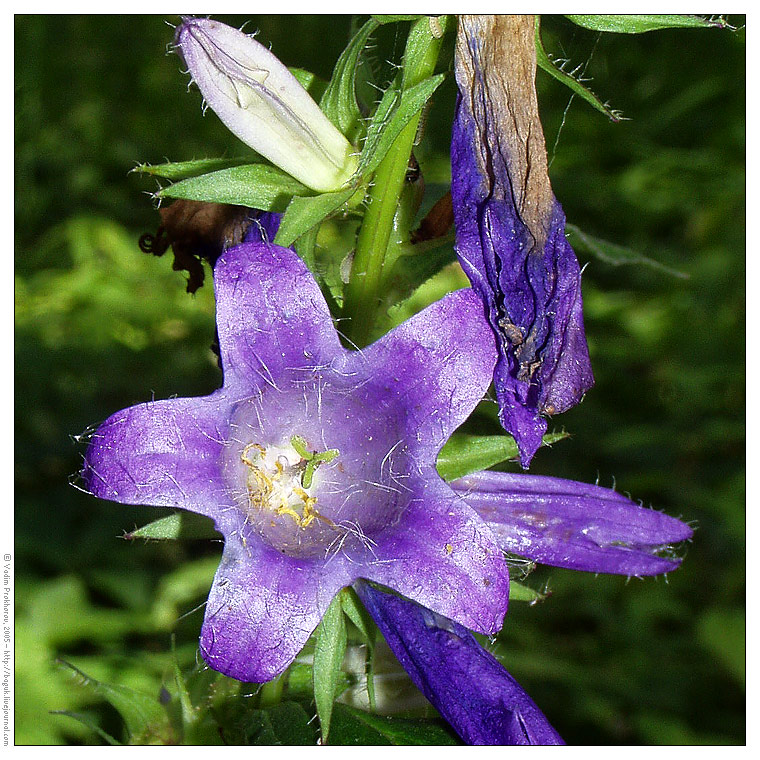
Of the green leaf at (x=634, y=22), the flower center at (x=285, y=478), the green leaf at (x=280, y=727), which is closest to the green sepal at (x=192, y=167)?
the flower center at (x=285, y=478)

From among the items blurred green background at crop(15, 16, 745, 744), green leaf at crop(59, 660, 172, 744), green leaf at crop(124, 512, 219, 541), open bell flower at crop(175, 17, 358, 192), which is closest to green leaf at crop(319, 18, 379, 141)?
open bell flower at crop(175, 17, 358, 192)

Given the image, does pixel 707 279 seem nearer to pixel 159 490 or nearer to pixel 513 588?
pixel 513 588

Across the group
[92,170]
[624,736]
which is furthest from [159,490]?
[92,170]

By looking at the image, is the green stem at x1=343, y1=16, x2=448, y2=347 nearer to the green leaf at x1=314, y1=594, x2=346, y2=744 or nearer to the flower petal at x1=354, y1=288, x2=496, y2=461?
the flower petal at x1=354, y1=288, x2=496, y2=461

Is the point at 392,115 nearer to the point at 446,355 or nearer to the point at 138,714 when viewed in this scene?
the point at 446,355

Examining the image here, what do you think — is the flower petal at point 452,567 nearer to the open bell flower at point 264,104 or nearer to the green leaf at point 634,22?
the open bell flower at point 264,104

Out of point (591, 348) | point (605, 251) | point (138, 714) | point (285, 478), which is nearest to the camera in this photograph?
point (285, 478)

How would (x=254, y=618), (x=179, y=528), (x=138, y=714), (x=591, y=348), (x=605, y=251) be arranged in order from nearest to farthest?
(x=254, y=618) → (x=179, y=528) → (x=138, y=714) → (x=605, y=251) → (x=591, y=348)

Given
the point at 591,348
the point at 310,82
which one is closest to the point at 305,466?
the point at 310,82
